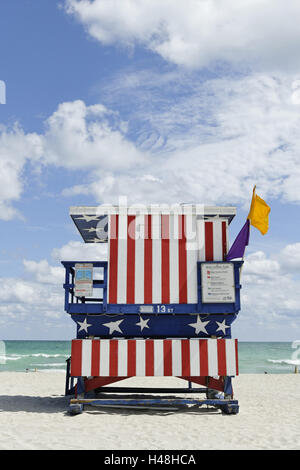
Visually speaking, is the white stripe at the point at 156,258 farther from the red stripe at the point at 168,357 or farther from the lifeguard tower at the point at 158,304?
the red stripe at the point at 168,357

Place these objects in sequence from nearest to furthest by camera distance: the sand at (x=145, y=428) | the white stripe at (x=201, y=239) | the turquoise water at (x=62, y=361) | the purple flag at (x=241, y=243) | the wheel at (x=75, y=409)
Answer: the sand at (x=145, y=428)
the wheel at (x=75, y=409)
the purple flag at (x=241, y=243)
the white stripe at (x=201, y=239)
the turquoise water at (x=62, y=361)

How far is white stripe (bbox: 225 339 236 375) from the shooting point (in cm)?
1162

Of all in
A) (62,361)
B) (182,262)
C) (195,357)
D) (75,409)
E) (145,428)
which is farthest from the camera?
(62,361)

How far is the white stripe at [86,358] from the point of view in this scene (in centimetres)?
1163

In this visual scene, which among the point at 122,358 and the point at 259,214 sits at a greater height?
the point at 259,214

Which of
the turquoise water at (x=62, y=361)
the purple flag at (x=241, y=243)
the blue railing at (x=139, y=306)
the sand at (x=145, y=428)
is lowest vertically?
the turquoise water at (x=62, y=361)

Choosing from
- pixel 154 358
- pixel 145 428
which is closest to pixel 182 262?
pixel 154 358

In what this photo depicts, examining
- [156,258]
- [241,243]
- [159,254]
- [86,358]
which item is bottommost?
[86,358]

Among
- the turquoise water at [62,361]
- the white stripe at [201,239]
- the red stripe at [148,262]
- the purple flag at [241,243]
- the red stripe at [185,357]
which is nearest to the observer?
the purple flag at [241,243]

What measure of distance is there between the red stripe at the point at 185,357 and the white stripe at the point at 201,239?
2.26m

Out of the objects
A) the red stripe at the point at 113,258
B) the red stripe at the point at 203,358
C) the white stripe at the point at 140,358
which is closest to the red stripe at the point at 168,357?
the white stripe at the point at 140,358

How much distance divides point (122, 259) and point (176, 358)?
9.71 ft

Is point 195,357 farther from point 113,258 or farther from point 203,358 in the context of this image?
point 113,258

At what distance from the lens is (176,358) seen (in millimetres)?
11680
